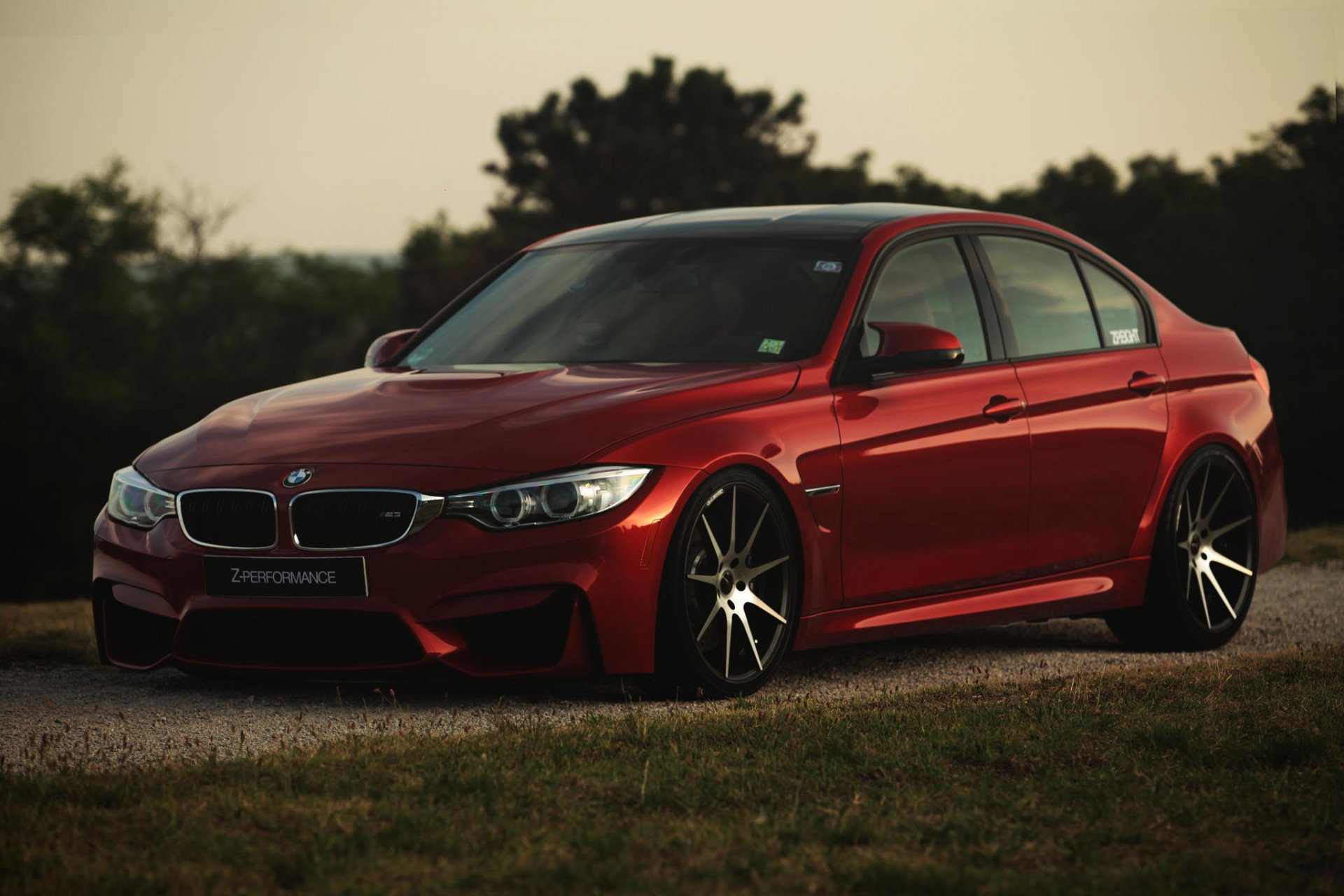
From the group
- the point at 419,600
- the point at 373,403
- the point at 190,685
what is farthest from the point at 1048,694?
the point at 190,685

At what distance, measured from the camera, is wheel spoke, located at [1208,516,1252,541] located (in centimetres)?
833

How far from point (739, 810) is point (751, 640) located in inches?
74.2

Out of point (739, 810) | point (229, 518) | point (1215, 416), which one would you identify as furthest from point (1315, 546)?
point (739, 810)

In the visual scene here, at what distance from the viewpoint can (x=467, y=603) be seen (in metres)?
5.78

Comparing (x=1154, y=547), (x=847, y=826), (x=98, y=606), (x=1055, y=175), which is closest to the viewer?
(x=847, y=826)

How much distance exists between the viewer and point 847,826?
4215 millimetres

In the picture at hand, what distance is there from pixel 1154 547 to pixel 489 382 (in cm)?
307

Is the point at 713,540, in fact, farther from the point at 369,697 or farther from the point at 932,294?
the point at 932,294

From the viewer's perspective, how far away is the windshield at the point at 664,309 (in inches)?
272

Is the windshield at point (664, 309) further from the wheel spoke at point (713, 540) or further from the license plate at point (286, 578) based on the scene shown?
the license plate at point (286, 578)

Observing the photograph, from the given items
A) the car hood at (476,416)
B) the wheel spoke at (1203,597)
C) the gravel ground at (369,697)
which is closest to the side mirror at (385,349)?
the car hood at (476,416)

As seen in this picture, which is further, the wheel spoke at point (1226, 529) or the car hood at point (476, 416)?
the wheel spoke at point (1226, 529)

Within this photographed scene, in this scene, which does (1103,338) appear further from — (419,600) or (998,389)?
(419,600)

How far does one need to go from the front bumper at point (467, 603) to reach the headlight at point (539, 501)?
0.11 feet
